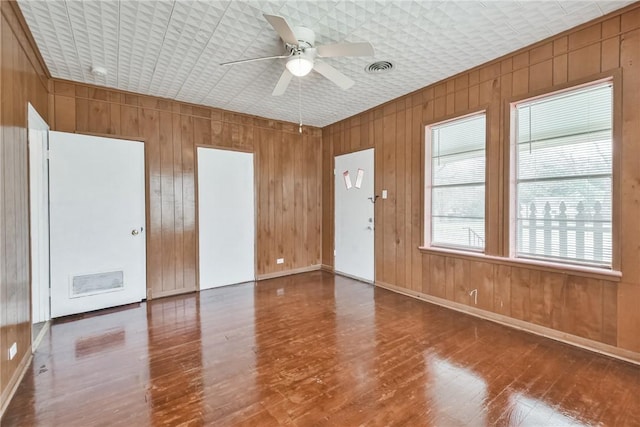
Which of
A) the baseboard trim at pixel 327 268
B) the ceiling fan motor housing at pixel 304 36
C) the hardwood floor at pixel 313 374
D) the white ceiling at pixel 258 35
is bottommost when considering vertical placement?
the hardwood floor at pixel 313 374

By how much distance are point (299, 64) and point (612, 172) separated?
2.68 meters

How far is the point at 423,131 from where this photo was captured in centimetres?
381

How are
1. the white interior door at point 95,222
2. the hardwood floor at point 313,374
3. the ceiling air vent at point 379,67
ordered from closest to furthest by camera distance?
Answer: the hardwood floor at point 313,374, the ceiling air vent at point 379,67, the white interior door at point 95,222

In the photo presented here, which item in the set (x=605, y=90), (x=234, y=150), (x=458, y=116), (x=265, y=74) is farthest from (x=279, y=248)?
(x=605, y=90)

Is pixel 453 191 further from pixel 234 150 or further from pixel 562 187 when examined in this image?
pixel 234 150

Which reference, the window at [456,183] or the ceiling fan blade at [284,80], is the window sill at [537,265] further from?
the ceiling fan blade at [284,80]

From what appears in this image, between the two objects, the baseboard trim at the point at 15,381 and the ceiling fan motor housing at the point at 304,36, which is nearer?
the baseboard trim at the point at 15,381

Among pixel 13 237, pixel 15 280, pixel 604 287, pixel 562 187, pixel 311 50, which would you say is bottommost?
pixel 604 287

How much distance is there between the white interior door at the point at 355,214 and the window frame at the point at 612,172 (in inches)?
76.0

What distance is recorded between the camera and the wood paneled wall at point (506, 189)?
2326 millimetres

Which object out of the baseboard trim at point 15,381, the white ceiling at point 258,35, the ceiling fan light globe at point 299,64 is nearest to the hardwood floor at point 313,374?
the baseboard trim at point 15,381

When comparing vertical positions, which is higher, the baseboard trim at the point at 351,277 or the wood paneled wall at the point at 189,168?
the wood paneled wall at the point at 189,168

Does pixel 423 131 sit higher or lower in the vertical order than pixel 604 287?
higher

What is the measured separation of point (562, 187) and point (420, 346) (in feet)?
6.35
